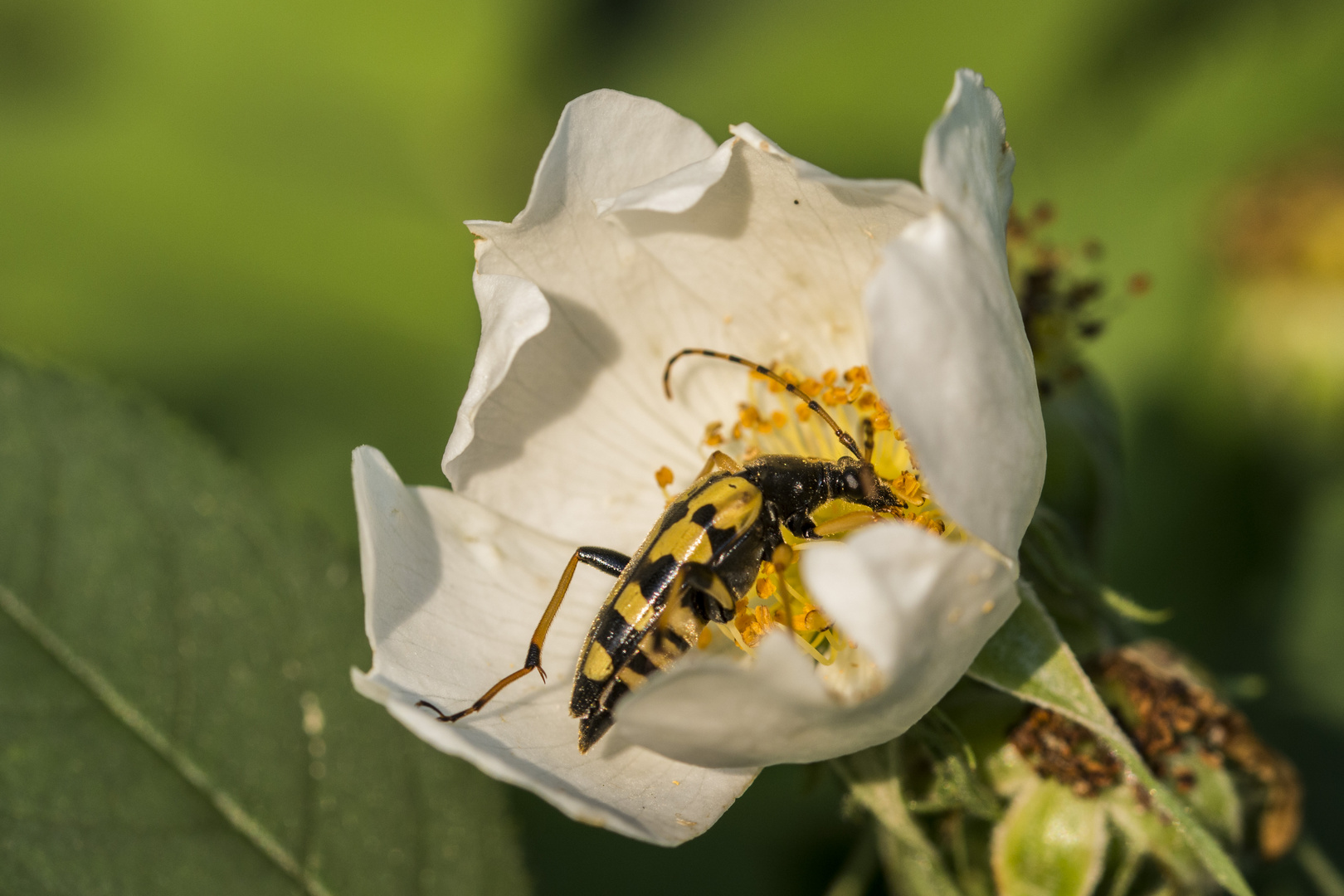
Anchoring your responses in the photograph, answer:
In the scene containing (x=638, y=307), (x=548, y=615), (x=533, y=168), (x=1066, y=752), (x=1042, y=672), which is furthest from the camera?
(x=533, y=168)

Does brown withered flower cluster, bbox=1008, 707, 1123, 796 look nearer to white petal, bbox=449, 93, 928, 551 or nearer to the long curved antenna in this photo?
the long curved antenna

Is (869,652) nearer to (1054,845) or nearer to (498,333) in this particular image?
(1054,845)

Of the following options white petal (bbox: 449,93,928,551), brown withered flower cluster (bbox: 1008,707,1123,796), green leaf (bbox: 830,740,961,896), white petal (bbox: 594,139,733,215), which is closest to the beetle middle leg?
white petal (bbox: 449,93,928,551)

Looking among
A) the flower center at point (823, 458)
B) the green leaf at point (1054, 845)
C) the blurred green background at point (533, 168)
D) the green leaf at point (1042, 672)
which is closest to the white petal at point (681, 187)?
the flower center at point (823, 458)

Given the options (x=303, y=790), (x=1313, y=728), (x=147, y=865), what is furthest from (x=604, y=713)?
(x=1313, y=728)

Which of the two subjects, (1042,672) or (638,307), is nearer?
(1042,672)

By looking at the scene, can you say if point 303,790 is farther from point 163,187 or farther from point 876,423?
point 163,187

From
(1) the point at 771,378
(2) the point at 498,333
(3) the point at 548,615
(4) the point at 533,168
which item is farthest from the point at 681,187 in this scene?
(4) the point at 533,168
